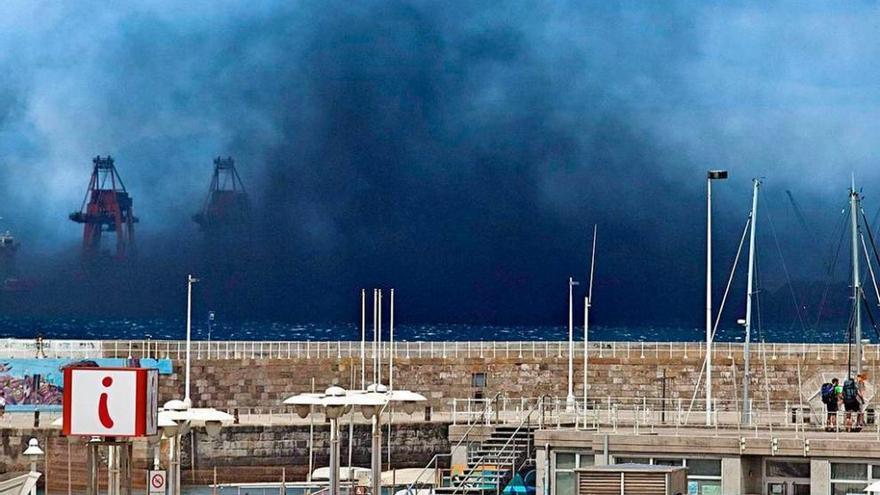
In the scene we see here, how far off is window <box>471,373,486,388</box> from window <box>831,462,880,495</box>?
122 ft

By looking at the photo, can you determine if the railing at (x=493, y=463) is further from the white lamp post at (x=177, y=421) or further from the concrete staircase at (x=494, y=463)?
the white lamp post at (x=177, y=421)

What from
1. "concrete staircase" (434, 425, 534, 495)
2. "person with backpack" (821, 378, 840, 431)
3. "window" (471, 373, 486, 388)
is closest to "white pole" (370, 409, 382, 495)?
"concrete staircase" (434, 425, 534, 495)

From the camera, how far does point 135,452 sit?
219 feet

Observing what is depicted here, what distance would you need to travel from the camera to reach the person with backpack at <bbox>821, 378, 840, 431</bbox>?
140 feet

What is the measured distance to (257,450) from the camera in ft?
224

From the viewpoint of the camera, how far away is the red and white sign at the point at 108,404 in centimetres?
2259

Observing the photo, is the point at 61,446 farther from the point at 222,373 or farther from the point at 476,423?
the point at 476,423

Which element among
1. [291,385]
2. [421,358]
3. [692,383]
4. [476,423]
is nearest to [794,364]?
[692,383]

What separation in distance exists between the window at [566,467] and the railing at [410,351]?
3361 centimetres

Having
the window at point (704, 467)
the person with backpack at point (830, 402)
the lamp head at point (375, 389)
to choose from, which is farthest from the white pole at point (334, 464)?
the person with backpack at point (830, 402)

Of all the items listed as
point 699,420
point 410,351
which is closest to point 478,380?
point 410,351

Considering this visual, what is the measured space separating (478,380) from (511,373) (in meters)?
1.60

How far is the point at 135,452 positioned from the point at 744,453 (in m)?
33.2

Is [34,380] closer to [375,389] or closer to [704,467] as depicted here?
[375,389]
